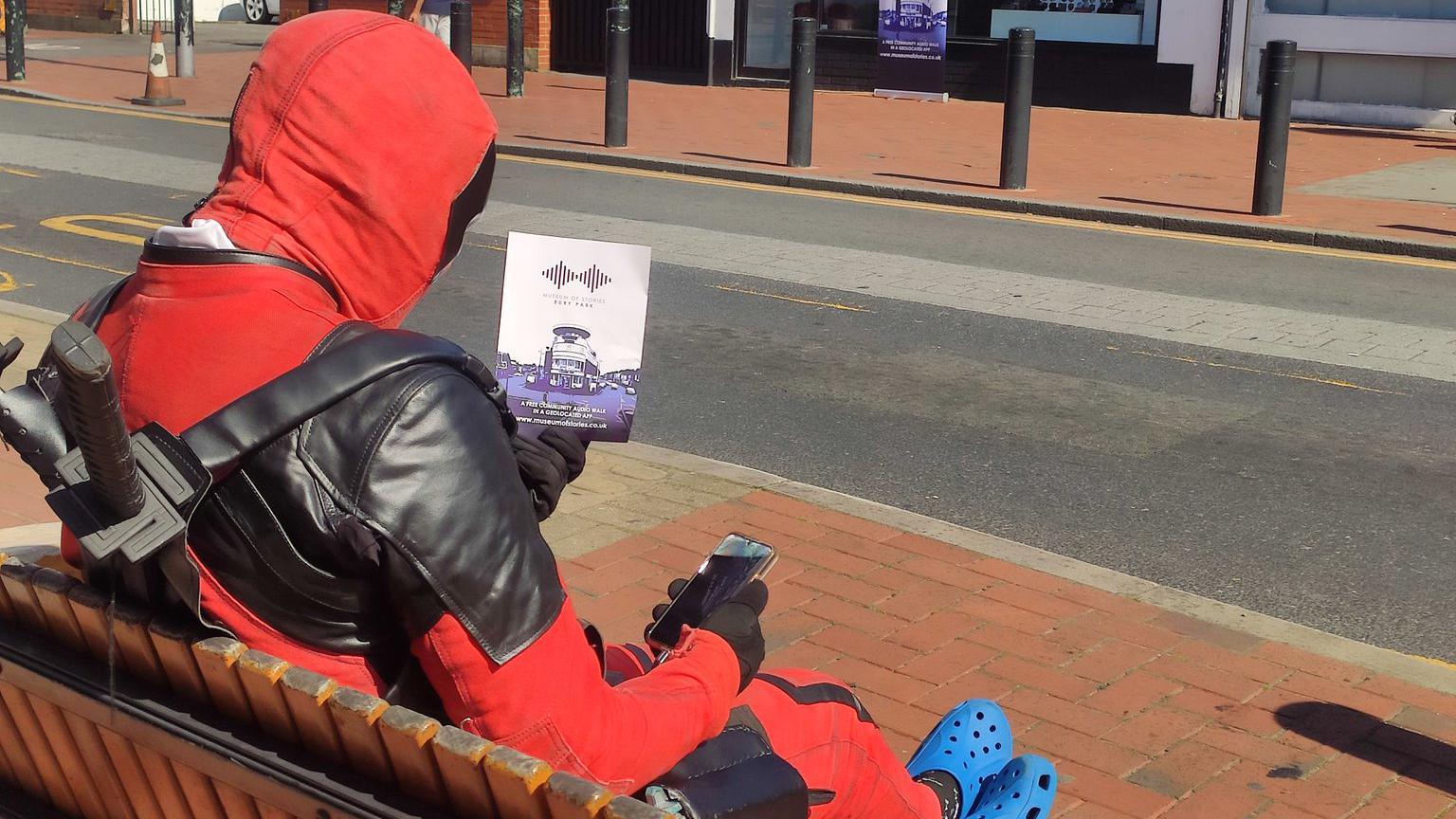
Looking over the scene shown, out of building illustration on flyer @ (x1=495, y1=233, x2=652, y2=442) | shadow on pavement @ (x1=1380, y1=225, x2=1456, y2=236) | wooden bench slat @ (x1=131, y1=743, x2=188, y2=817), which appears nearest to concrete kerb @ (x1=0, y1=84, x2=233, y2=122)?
shadow on pavement @ (x1=1380, y1=225, x2=1456, y2=236)

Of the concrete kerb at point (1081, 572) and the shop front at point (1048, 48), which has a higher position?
the shop front at point (1048, 48)

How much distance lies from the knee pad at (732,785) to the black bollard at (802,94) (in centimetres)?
1242

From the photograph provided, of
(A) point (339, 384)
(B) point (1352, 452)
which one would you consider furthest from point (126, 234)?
(A) point (339, 384)

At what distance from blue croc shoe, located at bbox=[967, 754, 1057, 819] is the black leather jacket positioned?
4.72ft

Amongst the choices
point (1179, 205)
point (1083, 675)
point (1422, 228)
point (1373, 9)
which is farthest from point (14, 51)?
point (1083, 675)

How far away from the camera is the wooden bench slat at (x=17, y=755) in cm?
228

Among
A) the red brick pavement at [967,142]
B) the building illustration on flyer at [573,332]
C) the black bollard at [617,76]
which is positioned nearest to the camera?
the building illustration on flyer at [573,332]

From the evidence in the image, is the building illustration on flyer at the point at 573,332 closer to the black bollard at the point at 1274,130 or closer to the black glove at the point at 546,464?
the black glove at the point at 546,464

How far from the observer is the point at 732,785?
216 cm

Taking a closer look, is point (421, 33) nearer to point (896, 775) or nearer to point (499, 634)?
point (499, 634)

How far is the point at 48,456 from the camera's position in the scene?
1937 mm

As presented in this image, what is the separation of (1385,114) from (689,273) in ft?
38.5

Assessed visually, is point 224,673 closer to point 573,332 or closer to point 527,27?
point 573,332

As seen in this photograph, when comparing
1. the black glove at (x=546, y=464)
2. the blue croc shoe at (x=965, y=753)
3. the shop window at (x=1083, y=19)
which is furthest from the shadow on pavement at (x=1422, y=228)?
the black glove at (x=546, y=464)
